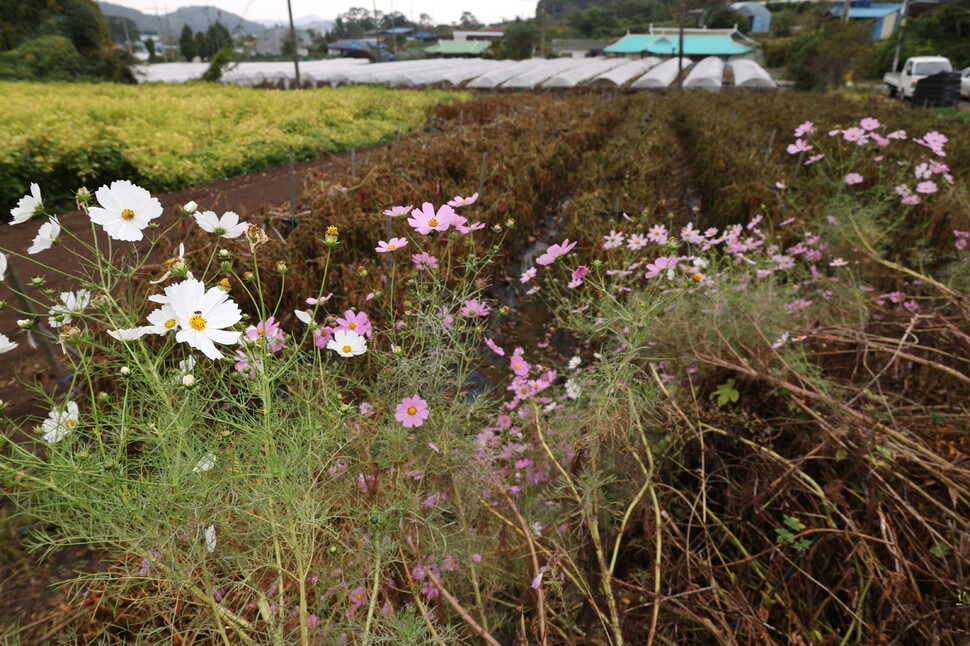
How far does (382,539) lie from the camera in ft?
3.41

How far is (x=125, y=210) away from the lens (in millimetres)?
864

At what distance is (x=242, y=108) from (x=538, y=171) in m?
9.12

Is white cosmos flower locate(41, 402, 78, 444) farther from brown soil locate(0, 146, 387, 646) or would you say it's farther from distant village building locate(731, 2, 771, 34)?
distant village building locate(731, 2, 771, 34)

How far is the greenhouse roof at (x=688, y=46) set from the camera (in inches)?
1519

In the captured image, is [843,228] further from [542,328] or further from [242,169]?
[242,169]

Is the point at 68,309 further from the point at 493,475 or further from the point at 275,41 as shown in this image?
the point at 275,41

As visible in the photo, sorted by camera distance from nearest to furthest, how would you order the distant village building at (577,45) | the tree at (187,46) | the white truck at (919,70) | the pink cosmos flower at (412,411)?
the pink cosmos flower at (412,411) → the white truck at (919,70) → the tree at (187,46) → the distant village building at (577,45)

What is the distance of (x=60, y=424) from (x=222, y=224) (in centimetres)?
47

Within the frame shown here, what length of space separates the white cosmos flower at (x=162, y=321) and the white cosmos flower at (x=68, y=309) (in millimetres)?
101

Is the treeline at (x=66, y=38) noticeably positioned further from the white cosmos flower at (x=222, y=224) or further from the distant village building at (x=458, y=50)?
the distant village building at (x=458, y=50)

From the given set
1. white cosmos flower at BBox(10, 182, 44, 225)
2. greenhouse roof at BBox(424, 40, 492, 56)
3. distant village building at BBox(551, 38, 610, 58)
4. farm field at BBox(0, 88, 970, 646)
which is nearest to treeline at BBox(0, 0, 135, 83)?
farm field at BBox(0, 88, 970, 646)

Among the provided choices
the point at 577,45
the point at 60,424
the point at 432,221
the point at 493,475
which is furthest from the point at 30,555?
the point at 577,45

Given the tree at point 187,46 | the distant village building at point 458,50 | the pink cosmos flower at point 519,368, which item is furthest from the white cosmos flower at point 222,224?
the tree at point 187,46

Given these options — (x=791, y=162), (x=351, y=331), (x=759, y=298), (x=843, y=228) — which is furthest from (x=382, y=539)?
(x=791, y=162)
